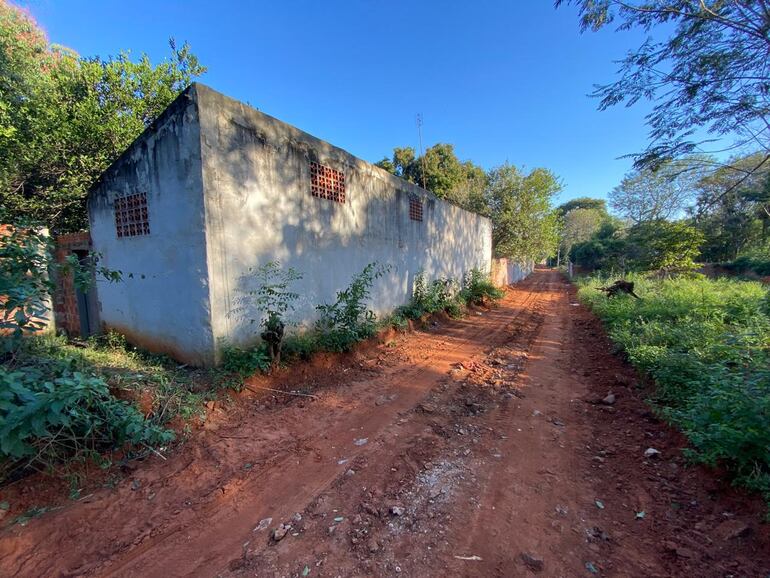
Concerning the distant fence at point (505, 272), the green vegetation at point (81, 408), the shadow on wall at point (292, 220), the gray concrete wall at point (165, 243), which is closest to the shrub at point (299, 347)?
the shadow on wall at point (292, 220)

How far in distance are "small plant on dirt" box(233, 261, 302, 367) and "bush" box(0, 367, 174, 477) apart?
1791 millimetres

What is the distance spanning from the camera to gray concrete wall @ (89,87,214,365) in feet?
14.0

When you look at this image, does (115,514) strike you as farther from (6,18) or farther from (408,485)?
(6,18)

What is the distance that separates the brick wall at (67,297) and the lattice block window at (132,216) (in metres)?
1.67

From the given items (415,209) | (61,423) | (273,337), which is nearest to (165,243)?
(273,337)

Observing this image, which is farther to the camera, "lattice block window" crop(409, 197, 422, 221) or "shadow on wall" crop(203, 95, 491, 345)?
"lattice block window" crop(409, 197, 422, 221)

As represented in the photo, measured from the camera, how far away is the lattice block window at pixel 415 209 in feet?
30.0

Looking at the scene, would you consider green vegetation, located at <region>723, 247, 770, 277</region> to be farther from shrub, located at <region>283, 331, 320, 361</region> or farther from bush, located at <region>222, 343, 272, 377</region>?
bush, located at <region>222, 343, 272, 377</region>

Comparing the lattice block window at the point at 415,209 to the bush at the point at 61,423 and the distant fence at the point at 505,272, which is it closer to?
the bush at the point at 61,423

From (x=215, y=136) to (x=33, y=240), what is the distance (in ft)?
7.57

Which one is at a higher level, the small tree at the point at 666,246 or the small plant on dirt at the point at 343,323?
the small tree at the point at 666,246

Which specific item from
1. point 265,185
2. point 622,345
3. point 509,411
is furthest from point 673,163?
point 265,185

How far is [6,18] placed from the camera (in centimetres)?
666

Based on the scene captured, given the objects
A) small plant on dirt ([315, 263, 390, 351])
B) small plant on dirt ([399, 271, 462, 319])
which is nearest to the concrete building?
small plant on dirt ([315, 263, 390, 351])
